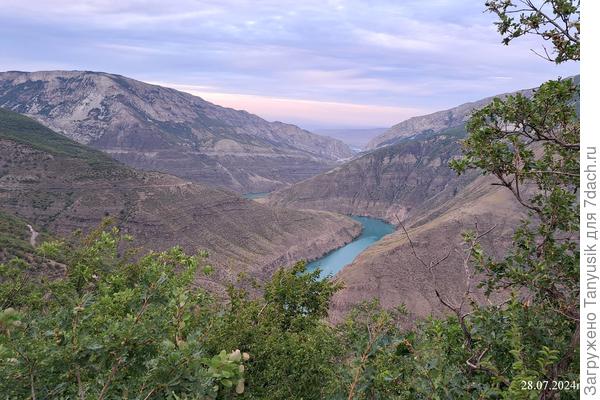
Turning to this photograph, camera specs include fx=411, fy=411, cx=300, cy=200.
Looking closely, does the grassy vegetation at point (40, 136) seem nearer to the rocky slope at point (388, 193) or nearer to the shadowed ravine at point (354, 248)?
the shadowed ravine at point (354, 248)

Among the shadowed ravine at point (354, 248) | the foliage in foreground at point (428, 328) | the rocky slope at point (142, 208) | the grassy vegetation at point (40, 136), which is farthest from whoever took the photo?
the grassy vegetation at point (40, 136)

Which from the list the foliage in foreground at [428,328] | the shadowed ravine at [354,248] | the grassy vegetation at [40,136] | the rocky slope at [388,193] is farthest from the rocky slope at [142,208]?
the foliage in foreground at [428,328]

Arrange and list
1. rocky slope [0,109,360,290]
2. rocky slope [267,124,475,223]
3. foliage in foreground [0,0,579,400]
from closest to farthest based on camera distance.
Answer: foliage in foreground [0,0,579,400], rocky slope [0,109,360,290], rocky slope [267,124,475,223]

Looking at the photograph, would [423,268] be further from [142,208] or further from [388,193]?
[388,193]

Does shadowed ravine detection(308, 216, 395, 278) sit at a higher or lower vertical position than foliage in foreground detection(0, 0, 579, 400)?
lower

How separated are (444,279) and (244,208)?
66.9 m

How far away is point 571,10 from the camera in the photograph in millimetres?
6594

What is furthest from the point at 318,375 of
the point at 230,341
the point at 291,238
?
the point at 291,238

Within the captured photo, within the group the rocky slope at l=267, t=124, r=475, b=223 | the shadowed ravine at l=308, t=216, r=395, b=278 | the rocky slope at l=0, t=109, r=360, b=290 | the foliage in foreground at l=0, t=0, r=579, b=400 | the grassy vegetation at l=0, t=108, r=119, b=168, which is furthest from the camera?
the rocky slope at l=267, t=124, r=475, b=223

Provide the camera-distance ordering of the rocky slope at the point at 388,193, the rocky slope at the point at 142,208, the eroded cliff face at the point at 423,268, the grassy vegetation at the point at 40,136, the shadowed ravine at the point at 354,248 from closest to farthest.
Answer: the eroded cliff face at the point at 423,268
the rocky slope at the point at 142,208
the shadowed ravine at the point at 354,248
the grassy vegetation at the point at 40,136
the rocky slope at the point at 388,193

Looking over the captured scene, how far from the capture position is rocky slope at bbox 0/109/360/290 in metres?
82.7

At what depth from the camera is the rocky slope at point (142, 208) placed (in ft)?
271

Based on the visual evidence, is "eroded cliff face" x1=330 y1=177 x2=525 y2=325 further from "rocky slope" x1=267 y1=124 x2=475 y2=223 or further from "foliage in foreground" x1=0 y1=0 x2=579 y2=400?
"rocky slope" x1=267 y1=124 x2=475 y2=223

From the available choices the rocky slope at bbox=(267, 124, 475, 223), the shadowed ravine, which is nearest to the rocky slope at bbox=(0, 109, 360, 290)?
the shadowed ravine
